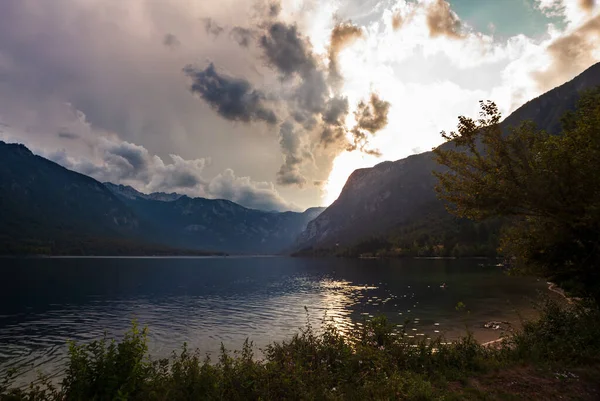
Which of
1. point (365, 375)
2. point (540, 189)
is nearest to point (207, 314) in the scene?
point (365, 375)

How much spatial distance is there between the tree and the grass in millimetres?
5162

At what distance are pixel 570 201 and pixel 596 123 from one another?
378cm

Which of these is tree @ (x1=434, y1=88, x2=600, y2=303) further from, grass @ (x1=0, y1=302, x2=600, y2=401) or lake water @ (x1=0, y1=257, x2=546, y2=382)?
lake water @ (x1=0, y1=257, x2=546, y2=382)

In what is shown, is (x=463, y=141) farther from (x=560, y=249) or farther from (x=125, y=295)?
(x=125, y=295)

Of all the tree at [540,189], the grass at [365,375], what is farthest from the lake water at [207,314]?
the tree at [540,189]

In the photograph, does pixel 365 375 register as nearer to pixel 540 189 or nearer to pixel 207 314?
pixel 540 189

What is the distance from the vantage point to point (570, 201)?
16.6 m

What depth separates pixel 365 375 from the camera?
58.8 feet

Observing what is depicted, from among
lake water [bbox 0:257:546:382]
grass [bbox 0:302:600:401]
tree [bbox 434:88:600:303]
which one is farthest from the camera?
lake water [bbox 0:257:546:382]

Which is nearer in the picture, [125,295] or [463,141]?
[463,141]

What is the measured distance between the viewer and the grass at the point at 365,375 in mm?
15195

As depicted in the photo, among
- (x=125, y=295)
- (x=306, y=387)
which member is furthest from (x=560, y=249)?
(x=125, y=295)

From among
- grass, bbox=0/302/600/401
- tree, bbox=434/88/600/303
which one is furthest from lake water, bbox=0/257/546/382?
tree, bbox=434/88/600/303

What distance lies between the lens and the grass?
49.9 ft
